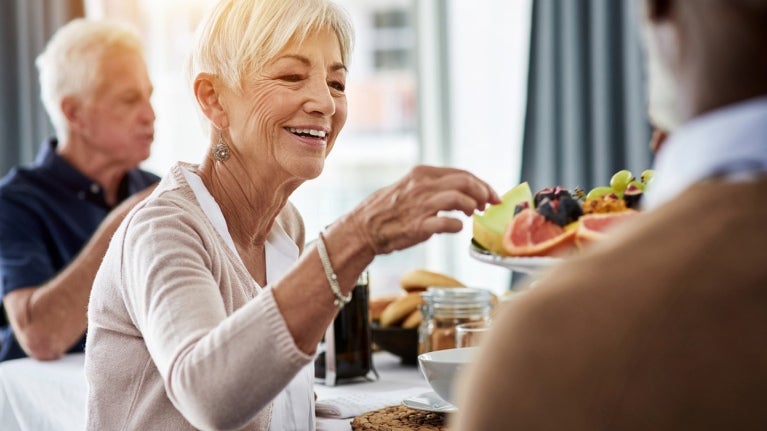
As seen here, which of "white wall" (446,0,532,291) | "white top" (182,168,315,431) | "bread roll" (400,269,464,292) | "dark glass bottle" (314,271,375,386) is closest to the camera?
"white top" (182,168,315,431)

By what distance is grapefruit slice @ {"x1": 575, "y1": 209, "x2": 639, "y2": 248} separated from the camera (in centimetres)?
107

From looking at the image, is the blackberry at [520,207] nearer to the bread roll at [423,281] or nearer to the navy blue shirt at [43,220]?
the bread roll at [423,281]

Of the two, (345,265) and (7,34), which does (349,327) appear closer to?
(345,265)

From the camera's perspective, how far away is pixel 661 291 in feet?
1.67

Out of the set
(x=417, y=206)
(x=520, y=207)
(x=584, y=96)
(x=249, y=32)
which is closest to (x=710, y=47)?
(x=417, y=206)

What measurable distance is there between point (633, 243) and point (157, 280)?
2.50 ft

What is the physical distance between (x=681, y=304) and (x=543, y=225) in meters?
0.63

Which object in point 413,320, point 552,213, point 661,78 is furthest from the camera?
point 413,320

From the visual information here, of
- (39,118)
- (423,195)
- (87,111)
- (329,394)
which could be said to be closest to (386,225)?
(423,195)

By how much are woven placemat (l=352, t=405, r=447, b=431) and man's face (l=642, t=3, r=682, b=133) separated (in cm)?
70

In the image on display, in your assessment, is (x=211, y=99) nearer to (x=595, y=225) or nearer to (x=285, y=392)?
(x=285, y=392)

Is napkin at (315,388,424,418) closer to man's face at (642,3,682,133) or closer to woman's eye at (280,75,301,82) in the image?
woman's eye at (280,75,301,82)

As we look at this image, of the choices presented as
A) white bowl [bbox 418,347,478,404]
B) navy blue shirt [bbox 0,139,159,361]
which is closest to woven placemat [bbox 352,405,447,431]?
white bowl [bbox 418,347,478,404]

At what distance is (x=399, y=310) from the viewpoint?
184 cm
